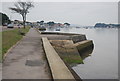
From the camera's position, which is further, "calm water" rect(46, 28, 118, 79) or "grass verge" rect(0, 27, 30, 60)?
"calm water" rect(46, 28, 118, 79)

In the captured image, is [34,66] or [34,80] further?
[34,66]

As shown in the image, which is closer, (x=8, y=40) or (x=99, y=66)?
(x=8, y=40)

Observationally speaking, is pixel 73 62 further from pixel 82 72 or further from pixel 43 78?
pixel 43 78

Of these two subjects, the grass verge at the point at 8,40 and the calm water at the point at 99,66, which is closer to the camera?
the grass verge at the point at 8,40

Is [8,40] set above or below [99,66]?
above

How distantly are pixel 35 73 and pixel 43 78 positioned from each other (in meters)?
0.85

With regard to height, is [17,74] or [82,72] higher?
[17,74]

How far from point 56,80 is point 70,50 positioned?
1502 cm

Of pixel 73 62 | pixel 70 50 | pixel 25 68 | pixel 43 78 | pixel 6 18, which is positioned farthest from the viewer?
pixel 6 18

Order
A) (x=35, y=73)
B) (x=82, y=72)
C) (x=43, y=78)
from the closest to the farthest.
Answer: (x=43, y=78) < (x=35, y=73) < (x=82, y=72)

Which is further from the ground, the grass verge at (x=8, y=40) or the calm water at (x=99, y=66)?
the grass verge at (x=8, y=40)

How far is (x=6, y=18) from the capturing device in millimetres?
114750

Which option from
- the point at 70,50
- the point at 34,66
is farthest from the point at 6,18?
the point at 34,66

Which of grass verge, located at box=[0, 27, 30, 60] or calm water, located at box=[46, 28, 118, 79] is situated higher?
grass verge, located at box=[0, 27, 30, 60]
